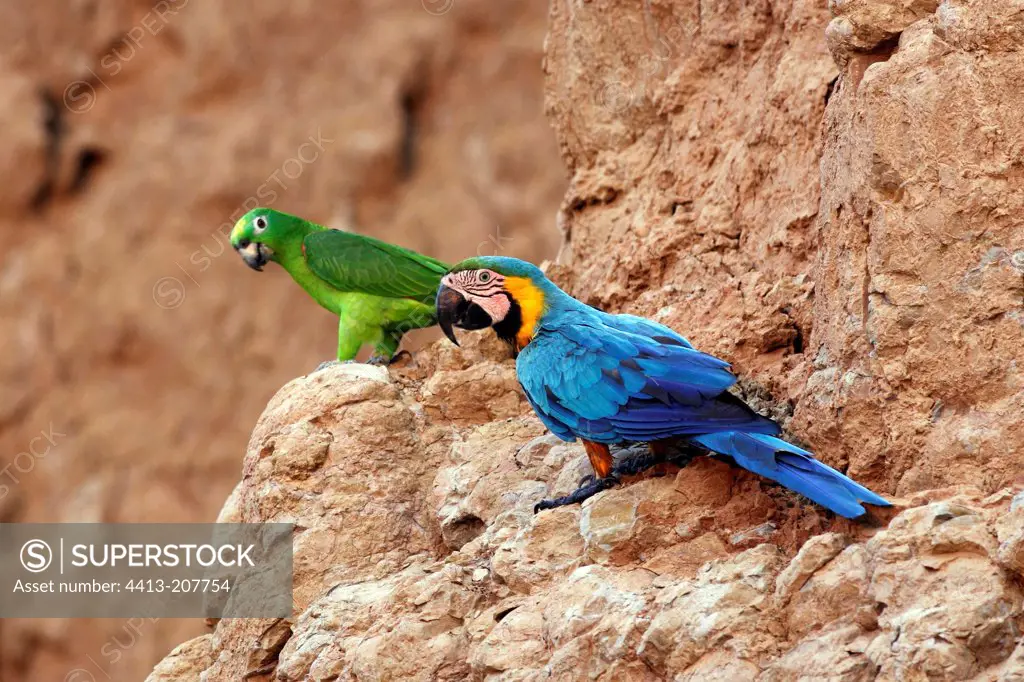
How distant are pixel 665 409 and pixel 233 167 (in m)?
9.74

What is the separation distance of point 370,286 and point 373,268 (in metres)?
0.08

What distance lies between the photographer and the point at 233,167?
1270 cm

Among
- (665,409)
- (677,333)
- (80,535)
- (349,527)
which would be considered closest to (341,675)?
(349,527)

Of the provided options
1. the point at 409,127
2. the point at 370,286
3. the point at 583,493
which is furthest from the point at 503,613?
the point at 409,127

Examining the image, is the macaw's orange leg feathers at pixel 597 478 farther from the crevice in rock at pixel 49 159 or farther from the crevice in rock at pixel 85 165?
the crevice in rock at pixel 49 159

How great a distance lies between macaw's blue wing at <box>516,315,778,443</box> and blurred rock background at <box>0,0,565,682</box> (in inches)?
321

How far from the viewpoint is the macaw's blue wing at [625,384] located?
11.7 ft

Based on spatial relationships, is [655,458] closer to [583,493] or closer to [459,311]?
[583,493]

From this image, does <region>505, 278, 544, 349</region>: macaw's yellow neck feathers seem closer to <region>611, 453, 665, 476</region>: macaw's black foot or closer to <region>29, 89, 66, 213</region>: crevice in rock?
<region>611, 453, 665, 476</region>: macaw's black foot

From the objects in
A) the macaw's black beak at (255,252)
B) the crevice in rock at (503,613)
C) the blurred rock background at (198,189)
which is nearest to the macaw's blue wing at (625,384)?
the crevice in rock at (503,613)

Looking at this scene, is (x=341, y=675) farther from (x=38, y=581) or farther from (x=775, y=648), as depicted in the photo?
(x=38, y=581)

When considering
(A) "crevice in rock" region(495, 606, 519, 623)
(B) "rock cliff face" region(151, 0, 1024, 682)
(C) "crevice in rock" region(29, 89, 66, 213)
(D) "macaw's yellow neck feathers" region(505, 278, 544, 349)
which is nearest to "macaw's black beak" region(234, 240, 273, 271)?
(B) "rock cliff face" region(151, 0, 1024, 682)

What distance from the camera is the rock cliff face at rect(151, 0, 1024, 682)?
2992 mm

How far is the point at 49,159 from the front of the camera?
509 inches
